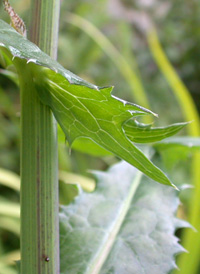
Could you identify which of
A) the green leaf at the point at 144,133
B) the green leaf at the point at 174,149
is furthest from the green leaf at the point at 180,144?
the green leaf at the point at 144,133

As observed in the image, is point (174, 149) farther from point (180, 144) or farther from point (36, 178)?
point (36, 178)

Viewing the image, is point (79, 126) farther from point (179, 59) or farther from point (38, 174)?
point (179, 59)

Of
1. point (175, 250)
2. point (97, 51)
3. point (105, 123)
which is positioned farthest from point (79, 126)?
point (97, 51)

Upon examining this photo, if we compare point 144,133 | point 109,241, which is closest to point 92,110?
point 144,133

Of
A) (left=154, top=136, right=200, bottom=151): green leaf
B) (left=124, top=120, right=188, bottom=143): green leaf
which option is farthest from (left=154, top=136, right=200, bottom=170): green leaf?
(left=124, top=120, right=188, bottom=143): green leaf

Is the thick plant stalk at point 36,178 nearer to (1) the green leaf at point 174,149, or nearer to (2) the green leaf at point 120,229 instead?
(2) the green leaf at point 120,229
